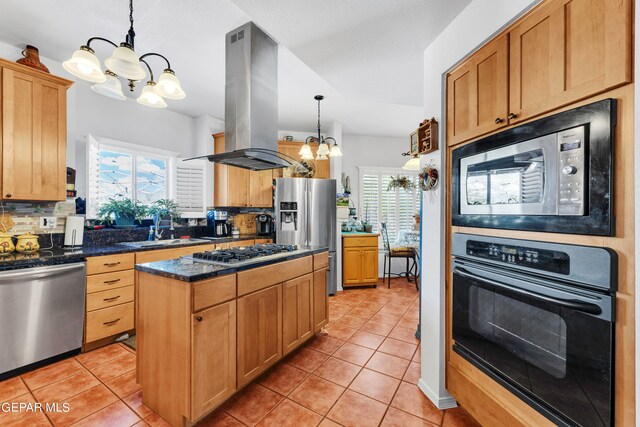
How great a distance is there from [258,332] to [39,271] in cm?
187

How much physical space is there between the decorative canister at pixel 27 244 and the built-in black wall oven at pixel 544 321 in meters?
3.57

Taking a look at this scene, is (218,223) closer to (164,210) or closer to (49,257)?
(164,210)

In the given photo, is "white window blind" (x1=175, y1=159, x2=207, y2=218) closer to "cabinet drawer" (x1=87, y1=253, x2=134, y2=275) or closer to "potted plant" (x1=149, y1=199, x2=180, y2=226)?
"potted plant" (x1=149, y1=199, x2=180, y2=226)

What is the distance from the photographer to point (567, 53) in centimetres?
109

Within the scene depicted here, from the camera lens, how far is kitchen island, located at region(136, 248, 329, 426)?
1.57 meters

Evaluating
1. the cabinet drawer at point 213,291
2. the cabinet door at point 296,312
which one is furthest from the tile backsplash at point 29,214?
the cabinet door at point 296,312

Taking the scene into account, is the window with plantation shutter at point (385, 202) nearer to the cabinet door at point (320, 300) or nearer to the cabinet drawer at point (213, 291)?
the cabinet door at point (320, 300)

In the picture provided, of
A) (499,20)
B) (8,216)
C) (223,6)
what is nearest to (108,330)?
(8,216)

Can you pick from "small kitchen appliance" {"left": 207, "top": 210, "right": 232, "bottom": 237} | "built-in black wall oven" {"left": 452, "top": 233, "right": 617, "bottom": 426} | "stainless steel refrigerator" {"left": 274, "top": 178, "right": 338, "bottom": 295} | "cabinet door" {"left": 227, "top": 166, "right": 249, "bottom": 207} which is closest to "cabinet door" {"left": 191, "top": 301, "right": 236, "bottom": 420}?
"built-in black wall oven" {"left": 452, "top": 233, "right": 617, "bottom": 426}

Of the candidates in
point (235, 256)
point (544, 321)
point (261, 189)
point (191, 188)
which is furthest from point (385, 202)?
point (544, 321)

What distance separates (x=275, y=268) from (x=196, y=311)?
2.35 feet

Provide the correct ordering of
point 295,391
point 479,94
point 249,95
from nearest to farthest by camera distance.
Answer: point 479,94 < point 295,391 < point 249,95

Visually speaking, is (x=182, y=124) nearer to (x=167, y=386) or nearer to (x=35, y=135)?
(x=35, y=135)

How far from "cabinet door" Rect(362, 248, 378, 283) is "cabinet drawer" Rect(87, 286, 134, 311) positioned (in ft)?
10.4
